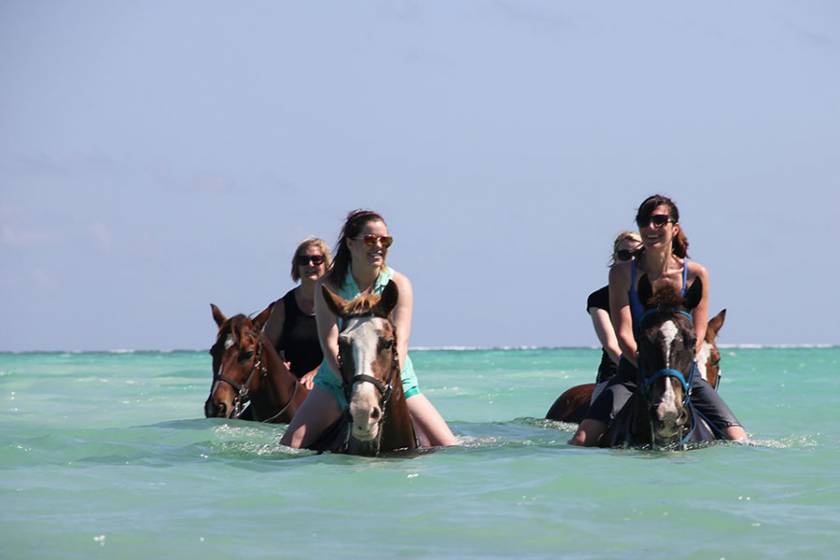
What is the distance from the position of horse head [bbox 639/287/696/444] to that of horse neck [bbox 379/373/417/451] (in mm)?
1506

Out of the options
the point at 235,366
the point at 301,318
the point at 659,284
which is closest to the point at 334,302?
the point at 659,284

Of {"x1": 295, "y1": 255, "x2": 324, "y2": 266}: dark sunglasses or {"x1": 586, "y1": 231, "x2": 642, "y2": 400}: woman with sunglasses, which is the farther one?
{"x1": 295, "y1": 255, "x2": 324, "y2": 266}: dark sunglasses

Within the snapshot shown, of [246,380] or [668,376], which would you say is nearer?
[668,376]

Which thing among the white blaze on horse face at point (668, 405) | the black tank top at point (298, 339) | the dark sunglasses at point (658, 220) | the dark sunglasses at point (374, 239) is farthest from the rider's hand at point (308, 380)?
the white blaze on horse face at point (668, 405)

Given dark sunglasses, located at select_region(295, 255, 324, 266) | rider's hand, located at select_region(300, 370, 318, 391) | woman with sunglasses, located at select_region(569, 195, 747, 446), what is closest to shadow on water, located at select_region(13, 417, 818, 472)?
woman with sunglasses, located at select_region(569, 195, 747, 446)

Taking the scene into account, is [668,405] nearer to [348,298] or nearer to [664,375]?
[664,375]

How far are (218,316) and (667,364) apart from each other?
16.5ft

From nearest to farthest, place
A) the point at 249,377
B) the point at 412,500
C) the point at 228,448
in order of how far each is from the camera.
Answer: the point at 412,500
the point at 228,448
the point at 249,377

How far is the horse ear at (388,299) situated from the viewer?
26.2 ft

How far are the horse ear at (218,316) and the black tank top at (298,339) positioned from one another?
2.00 ft

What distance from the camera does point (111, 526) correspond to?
21.4 feet

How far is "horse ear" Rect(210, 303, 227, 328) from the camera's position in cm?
1180

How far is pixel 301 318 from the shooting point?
39.9 feet

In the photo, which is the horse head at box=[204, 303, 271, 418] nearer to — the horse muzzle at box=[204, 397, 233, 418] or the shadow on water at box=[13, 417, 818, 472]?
the horse muzzle at box=[204, 397, 233, 418]
